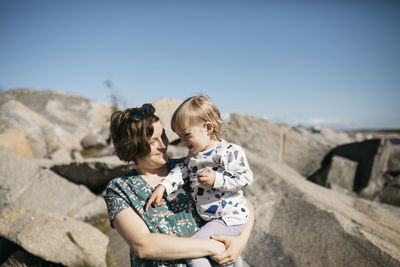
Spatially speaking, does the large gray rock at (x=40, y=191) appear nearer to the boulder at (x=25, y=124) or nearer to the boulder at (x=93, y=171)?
the boulder at (x=93, y=171)

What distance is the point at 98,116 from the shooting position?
15641 mm

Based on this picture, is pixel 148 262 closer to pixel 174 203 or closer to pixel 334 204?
pixel 174 203

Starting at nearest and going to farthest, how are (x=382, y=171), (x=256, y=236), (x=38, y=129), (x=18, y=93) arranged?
1. (x=256, y=236)
2. (x=382, y=171)
3. (x=38, y=129)
4. (x=18, y=93)

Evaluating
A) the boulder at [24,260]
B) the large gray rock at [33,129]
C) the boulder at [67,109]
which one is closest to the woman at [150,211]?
the boulder at [24,260]

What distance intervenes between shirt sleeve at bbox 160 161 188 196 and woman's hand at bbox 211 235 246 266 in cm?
54

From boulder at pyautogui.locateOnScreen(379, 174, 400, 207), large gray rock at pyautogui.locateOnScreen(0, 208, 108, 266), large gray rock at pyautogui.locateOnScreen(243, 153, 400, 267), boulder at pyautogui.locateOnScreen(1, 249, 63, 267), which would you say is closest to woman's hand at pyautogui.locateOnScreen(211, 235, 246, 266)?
large gray rock at pyautogui.locateOnScreen(243, 153, 400, 267)

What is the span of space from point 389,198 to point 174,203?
5.90 metres

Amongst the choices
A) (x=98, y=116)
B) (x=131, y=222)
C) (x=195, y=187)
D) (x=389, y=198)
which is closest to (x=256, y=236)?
(x=195, y=187)

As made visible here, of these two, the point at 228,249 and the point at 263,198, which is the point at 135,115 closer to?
the point at 228,249

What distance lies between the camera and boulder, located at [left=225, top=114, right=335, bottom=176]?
6215 mm

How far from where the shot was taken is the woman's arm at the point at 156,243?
1.75 m

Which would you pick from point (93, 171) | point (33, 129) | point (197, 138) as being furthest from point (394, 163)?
point (33, 129)

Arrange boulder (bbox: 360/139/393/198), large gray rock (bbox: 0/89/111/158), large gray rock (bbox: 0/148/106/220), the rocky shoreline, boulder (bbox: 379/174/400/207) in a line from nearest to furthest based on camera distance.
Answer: the rocky shoreline
large gray rock (bbox: 0/148/106/220)
boulder (bbox: 379/174/400/207)
boulder (bbox: 360/139/393/198)
large gray rock (bbox: 0/89/111/158)

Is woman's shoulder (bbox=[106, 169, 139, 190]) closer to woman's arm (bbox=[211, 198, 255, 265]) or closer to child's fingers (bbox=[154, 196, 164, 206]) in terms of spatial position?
child's fingers (bbox=[154, 196, 164, 206])
